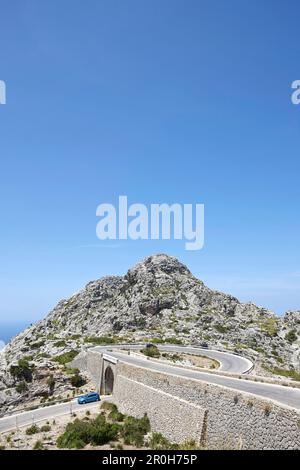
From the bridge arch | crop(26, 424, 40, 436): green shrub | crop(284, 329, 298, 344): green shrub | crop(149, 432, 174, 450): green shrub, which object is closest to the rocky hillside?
crop(284, 329, 298, 344): green shrub

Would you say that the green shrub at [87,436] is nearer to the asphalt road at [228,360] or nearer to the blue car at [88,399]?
the blue car at [88,399]

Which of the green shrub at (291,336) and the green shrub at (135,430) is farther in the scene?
the green shrub at (291,336)

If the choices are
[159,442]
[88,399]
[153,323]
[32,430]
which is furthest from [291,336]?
[32,430]

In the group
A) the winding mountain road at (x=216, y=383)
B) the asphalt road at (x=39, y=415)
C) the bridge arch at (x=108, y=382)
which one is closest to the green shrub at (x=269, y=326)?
the winding mountain road at (x=216, y=383)

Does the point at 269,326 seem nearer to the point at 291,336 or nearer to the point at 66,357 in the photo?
the point at 291,336

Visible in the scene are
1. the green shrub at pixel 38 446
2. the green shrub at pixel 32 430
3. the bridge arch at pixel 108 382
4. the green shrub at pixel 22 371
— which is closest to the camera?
the green shrub at pixel 38 446

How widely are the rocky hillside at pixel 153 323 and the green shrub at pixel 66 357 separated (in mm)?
207

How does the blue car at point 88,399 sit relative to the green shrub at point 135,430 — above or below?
below

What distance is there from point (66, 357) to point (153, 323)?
3328cm

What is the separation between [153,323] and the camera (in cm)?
9781

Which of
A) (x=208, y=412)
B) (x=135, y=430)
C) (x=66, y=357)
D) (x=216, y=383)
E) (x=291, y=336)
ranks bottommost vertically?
(x=66, y=357)

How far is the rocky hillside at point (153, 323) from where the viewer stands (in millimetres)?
72863

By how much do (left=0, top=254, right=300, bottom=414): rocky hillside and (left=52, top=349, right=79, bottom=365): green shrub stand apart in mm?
207
